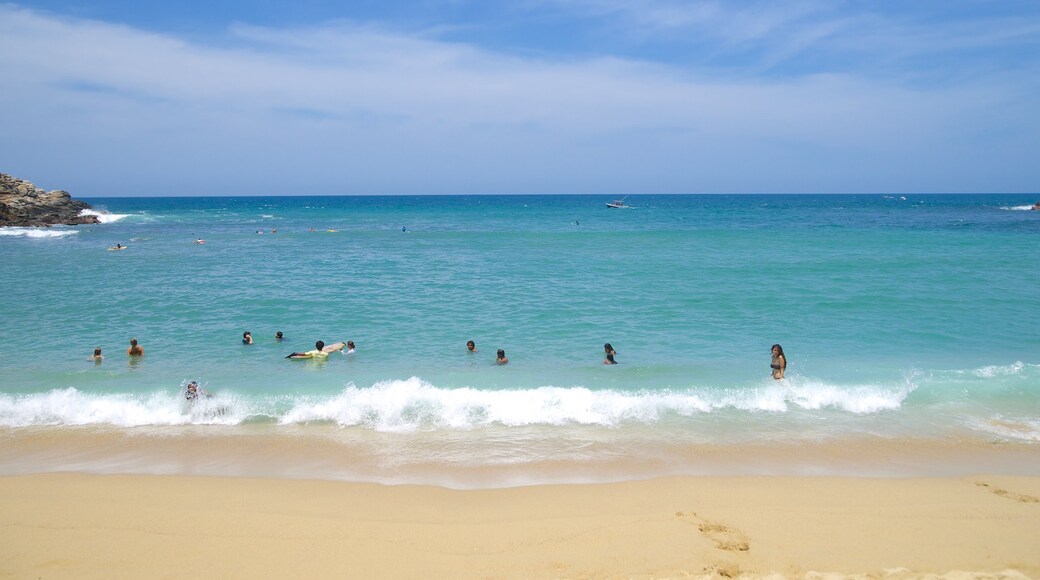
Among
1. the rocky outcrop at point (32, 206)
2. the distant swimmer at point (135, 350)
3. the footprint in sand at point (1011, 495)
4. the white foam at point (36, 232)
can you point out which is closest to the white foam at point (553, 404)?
the footprint in sand at point (1011, 495)

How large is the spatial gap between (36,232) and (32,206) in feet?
31.6

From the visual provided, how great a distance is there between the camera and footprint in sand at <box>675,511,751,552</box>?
6492 millimetres

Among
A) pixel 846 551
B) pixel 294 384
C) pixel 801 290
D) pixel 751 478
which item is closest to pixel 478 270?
pixel 801 290

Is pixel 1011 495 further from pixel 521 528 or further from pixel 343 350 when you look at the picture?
pixel 343 350

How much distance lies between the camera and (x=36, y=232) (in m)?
45.9

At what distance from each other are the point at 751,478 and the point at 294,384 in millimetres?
8881

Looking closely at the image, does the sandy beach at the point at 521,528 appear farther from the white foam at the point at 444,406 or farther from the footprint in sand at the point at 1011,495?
the white foam at the point at 444,406

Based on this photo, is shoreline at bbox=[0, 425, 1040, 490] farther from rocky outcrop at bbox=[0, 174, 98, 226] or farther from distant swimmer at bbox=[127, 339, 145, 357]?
rocky outcrop at bbox=[0, 174, 98, 226]

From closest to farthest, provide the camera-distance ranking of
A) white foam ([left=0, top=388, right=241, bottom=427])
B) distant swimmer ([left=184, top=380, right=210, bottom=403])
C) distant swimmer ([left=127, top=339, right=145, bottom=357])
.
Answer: white foam ([left=0, top=388, right=241, bottom=427]) < distant swimmer ([left=184, top=380, right=210, bottom=403]) < distant swimmer ([left=127, top=339, right=145, bottom=357])

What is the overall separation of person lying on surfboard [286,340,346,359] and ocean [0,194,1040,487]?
0.24 metres

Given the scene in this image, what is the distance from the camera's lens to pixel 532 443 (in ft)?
31.4

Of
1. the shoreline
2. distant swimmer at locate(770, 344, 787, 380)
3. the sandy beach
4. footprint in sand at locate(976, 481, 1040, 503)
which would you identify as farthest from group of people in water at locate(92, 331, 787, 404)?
footprint in sand at locate(976, 481, 1040, 503)

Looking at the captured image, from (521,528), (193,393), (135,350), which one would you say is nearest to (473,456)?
(521,528)

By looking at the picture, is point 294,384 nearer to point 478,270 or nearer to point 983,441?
point 983,441
